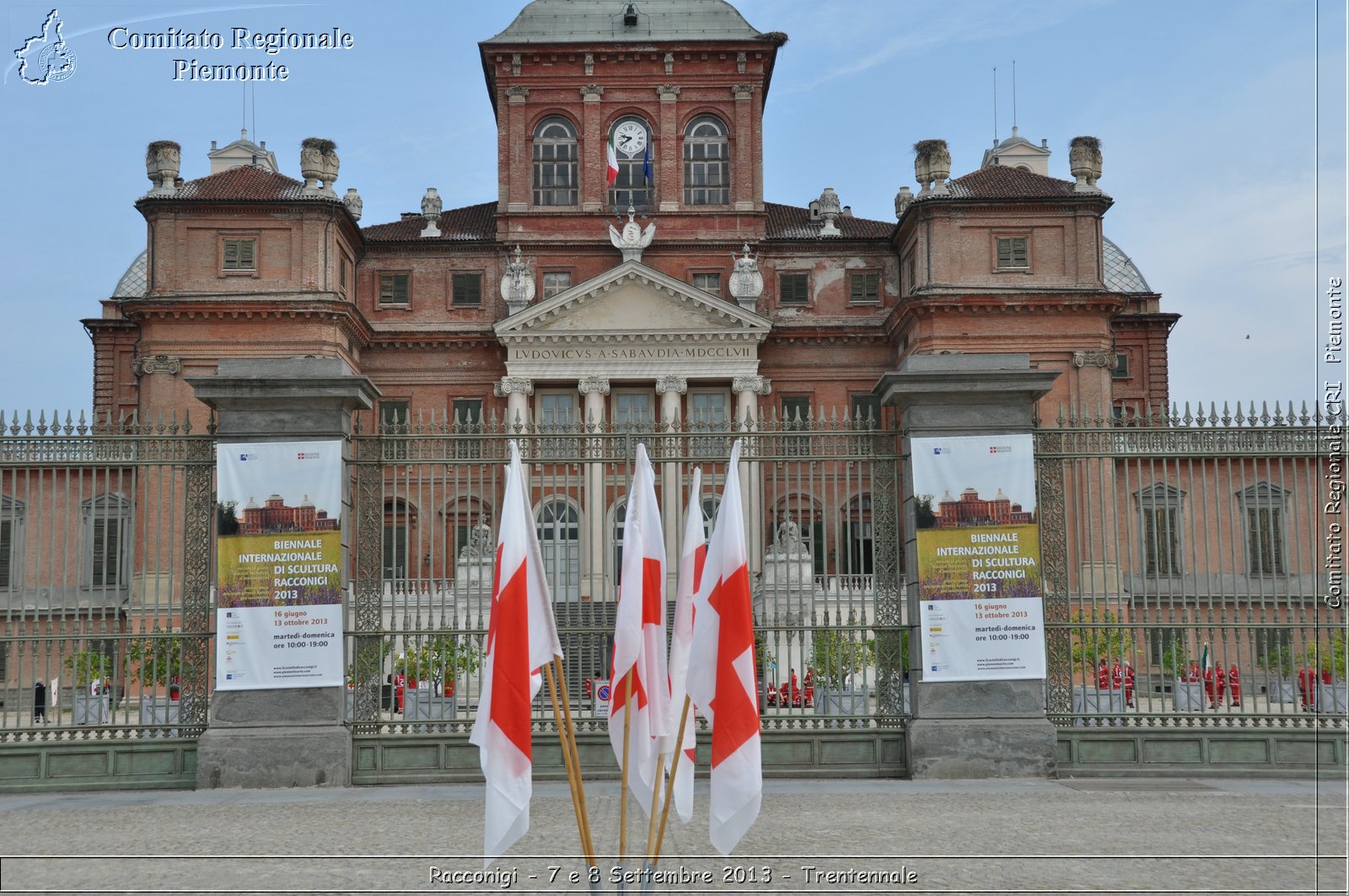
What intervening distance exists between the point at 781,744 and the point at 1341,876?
546 cm

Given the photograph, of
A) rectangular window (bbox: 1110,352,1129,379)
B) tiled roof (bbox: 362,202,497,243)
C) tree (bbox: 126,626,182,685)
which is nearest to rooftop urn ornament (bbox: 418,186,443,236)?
tiled roof (bbox: 362,202,497,243)

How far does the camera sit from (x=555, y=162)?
46062 mm

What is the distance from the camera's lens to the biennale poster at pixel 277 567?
42.9 ft

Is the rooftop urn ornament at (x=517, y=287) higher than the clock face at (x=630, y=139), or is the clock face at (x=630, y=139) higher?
the clock face at (x=630, y=139)

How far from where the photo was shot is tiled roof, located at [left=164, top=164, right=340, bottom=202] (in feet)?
135

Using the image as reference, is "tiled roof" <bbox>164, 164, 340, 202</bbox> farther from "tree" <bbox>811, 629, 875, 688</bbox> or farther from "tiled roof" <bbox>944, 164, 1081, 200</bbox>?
"tree" <bbox>811, 629, 875, 688</bbox>

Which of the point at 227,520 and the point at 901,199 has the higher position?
the point at 901,199

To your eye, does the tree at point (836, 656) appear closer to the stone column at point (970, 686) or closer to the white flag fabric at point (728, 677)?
the stone column at point (970, 686)

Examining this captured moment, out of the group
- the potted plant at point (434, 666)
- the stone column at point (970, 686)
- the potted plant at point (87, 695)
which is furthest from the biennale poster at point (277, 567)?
the stone column at point (970, 686)

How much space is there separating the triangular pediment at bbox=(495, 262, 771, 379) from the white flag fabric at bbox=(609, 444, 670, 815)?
34.2 metres

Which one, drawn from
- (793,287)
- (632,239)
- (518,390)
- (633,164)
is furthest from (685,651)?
(633,164)

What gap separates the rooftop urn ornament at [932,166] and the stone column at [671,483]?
9.42 metres

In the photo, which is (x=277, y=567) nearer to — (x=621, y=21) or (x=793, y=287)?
(x=793, y=287)

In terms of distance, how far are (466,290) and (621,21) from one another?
10.8 meters
